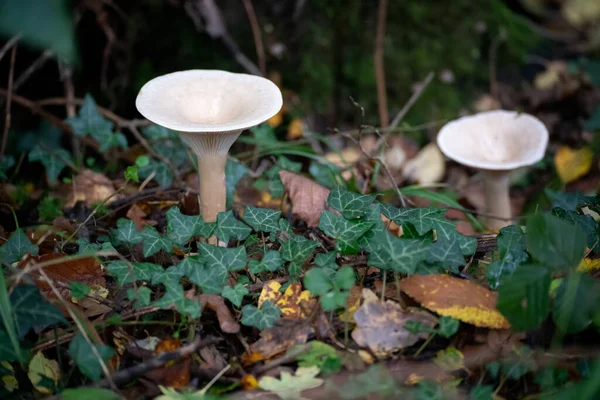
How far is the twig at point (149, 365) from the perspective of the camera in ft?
4.93

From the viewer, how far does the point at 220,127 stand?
6.03 ft

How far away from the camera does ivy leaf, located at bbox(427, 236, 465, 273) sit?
1743 millimetres

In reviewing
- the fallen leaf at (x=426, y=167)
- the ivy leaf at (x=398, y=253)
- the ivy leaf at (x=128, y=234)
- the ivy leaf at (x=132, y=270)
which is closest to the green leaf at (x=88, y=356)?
the ivy leaf at (x=132, y=270)

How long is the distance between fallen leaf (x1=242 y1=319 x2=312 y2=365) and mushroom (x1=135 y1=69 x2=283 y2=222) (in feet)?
2.37

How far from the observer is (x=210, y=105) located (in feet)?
7.27

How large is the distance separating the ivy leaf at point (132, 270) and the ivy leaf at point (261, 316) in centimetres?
33

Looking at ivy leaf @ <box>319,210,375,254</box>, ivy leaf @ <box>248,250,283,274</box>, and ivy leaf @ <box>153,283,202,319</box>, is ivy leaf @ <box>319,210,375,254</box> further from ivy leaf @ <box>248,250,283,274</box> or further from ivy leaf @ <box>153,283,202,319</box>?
ivy leaf @ <box>153,283,202,319</box>

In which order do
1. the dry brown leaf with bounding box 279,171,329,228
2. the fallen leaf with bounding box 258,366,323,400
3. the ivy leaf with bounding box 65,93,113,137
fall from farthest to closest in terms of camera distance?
the ivy leaf with bounding box 65,93,113,137 < the dry brown leaf with bounding box 279,171,329,228 < the fallen leaf with bounding box 258,366,323,400

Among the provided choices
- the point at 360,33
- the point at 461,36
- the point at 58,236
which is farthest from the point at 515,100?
the point at 58,236

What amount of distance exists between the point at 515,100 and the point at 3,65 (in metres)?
4.00

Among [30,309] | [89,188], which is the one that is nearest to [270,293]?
[30,309]

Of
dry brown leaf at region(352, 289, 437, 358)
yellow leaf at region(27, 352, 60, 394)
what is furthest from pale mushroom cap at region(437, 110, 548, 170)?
yellow leaf at region(27, 352, 60, 394)

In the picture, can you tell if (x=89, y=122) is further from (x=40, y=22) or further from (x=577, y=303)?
(x=577, y=303)

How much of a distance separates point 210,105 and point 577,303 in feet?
5.11
